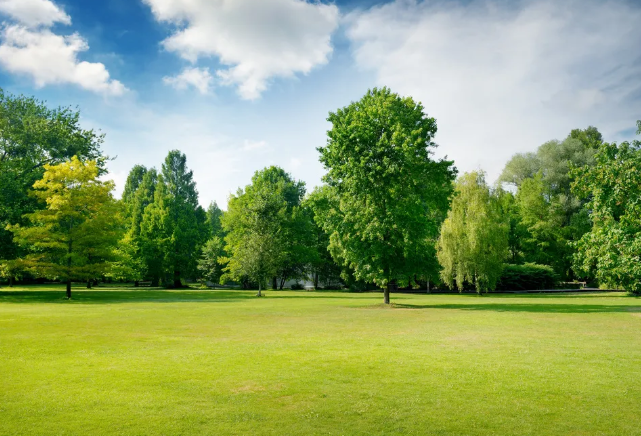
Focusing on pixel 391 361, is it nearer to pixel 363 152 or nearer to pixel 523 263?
pixel 363 152

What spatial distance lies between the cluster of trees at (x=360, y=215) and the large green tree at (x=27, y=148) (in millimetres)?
144

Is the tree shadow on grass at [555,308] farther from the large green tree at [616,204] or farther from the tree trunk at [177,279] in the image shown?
the tree trunk at [177,279]

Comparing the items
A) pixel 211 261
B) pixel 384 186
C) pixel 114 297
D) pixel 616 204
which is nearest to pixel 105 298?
pixel 114 297

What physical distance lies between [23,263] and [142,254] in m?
33.8

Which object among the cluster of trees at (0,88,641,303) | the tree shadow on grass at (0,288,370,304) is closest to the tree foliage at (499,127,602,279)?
the cluster of trees at (0,88,641,303)

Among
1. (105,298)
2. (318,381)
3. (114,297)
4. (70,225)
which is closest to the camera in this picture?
(318,381)

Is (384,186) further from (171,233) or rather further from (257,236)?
(171,233)

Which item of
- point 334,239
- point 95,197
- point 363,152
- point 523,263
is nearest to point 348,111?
point 363,152

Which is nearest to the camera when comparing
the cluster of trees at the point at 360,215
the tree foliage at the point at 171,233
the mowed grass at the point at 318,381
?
the mowed grass at the point at 318,381

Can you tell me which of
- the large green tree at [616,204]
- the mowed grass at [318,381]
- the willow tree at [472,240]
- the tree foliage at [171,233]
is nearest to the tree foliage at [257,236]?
the tree foliage at [171,233]

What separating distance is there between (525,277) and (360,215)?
40.4 m

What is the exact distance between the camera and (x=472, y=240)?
5141 centimetres

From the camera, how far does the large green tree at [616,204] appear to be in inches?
926

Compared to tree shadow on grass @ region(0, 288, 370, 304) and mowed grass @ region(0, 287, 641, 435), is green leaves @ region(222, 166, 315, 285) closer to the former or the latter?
tree shadow on grass @ region(0, 288, 370, 304)
